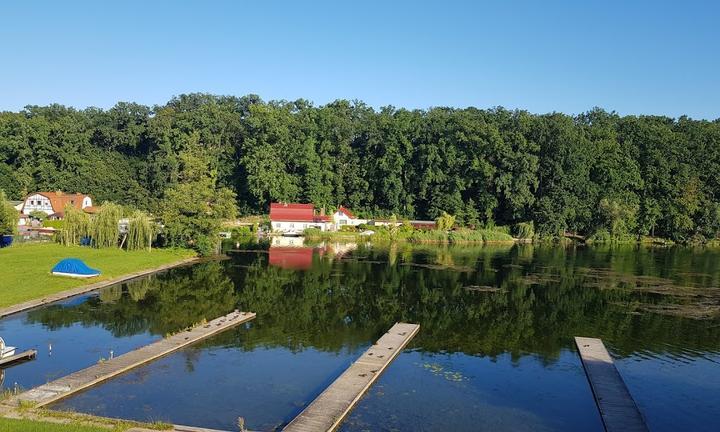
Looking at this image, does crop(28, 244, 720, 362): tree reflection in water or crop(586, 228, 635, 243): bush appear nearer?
crop(28, 244, 720, 362): tree reflection in water

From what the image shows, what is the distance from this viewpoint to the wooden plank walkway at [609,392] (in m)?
19.1

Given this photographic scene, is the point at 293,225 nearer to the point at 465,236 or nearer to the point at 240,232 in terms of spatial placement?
the point at 240,232

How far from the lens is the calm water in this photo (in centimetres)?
2042

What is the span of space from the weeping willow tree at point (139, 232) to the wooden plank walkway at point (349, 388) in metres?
33.3

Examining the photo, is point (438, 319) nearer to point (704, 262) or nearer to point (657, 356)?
point (657, 356)

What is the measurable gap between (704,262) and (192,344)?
200ft

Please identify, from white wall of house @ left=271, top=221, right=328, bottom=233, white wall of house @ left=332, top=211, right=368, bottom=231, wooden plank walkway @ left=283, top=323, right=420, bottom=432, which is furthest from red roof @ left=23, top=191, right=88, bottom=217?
wooden plank walkway @ left=283, top=323, right=420, bottom=432

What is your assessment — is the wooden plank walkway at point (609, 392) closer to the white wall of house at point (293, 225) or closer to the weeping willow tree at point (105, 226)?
the weeping willow tree at point (105, 226)

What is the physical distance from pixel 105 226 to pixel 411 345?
3751 centimetres

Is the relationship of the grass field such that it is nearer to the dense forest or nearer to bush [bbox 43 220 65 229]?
bush [bbox 43 220 65 229]

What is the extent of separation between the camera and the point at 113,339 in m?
28.3

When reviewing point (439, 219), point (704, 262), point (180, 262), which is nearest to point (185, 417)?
point (180, 262)

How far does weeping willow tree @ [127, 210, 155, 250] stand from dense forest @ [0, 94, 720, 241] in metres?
33.9

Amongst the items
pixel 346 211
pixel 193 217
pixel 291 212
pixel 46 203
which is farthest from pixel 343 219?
pixel 46 203
